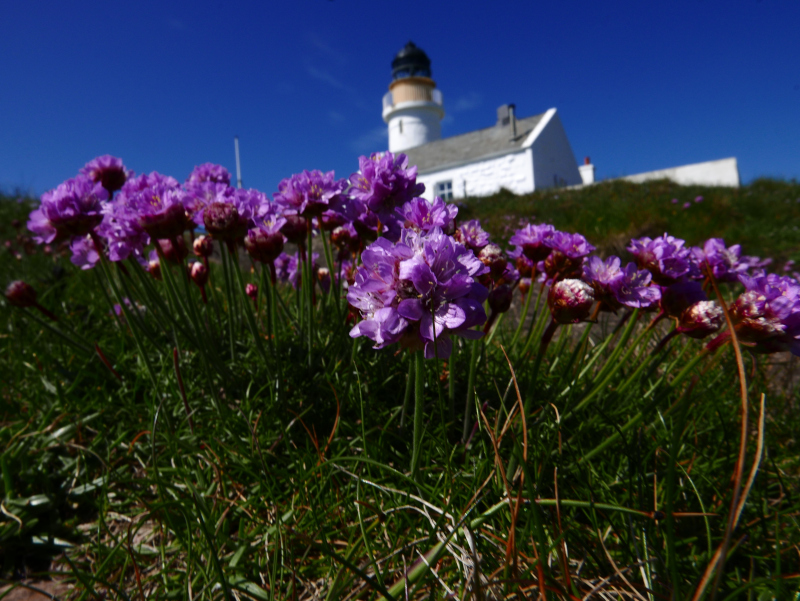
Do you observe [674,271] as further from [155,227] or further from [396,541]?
[155,227]

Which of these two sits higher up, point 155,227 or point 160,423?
point 155,227

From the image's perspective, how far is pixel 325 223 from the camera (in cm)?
178

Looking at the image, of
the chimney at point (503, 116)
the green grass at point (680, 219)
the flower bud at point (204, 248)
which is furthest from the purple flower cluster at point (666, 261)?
the chimney at point (503, 116)

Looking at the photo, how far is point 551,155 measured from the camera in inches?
933

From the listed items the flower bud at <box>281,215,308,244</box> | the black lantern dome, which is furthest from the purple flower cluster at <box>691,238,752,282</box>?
the black lantern dome

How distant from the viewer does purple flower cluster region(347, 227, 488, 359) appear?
0.87 m

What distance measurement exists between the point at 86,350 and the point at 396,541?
1.67m

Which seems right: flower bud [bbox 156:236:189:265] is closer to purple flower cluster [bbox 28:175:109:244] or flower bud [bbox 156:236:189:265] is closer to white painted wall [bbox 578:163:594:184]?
purple flower cluster [bbox 28:175:109:244]

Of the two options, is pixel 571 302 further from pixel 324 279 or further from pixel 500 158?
pixel 500 158

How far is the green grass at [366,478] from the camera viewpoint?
102 centimetres

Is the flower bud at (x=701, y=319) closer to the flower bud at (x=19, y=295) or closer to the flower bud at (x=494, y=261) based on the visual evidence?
the flower bud at (x=494, y=261)

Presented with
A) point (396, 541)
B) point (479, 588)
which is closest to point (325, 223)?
point (396, 541)

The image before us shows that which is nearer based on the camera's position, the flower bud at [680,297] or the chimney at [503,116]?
the flower bud at [680,297]

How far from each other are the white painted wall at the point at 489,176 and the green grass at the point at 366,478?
20.4m
